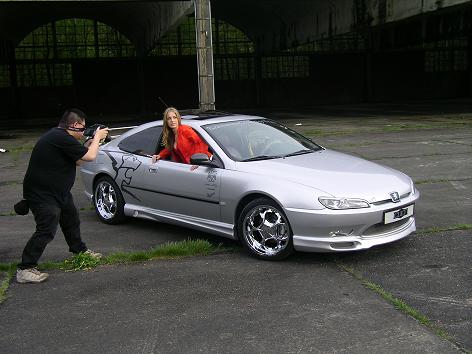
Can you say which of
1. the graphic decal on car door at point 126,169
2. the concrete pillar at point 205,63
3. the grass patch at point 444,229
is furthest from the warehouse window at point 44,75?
the grass patch at point 444,229

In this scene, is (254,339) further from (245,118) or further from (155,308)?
(245,118)

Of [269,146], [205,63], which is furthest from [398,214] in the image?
[205,63]


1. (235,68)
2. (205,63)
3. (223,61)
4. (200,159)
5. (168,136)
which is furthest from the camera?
(235,68)

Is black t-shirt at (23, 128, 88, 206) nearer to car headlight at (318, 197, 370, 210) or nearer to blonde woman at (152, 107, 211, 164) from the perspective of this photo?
blonde woman at (152, 107, 211, 164)

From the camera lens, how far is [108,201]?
7.30 m

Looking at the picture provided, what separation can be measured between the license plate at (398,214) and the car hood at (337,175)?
0.48 ft

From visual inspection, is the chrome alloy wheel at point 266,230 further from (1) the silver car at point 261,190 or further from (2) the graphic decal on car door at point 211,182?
(2) the graphic decal on car door at point 211,182

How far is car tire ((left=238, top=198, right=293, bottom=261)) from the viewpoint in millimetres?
5410

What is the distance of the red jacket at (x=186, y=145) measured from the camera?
6316 millimetres

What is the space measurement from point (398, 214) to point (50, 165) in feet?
10.5

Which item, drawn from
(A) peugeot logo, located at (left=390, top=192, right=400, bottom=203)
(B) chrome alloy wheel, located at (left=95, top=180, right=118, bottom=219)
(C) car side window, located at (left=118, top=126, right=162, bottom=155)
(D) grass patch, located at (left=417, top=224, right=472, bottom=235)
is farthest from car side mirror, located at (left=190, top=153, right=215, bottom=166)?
(D) grass patch, located at (left=417, top=224, right=472, bottom=235)

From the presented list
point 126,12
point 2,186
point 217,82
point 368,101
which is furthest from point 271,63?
point 2,186

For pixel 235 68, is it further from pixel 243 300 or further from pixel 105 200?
pixel 243 300

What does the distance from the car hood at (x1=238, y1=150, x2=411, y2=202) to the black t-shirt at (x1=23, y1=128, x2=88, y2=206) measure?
1.66m
